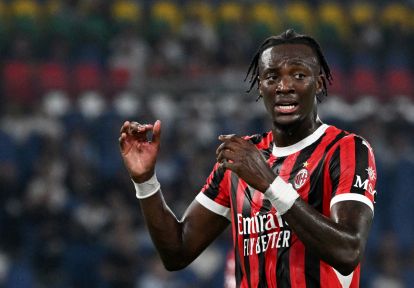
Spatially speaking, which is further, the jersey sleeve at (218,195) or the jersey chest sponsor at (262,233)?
the jersey sleeve at (218,195)

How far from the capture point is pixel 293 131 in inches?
135

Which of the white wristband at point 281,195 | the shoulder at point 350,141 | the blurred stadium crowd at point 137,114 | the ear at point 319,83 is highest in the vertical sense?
the ear at point 319,83

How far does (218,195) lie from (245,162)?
77 centimetres

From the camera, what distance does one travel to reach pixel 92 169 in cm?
912

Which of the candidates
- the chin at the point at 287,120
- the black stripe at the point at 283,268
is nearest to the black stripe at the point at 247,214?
the black stripe at the point at 283,268

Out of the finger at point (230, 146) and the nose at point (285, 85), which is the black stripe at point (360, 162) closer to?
the nose at point (285, 85)

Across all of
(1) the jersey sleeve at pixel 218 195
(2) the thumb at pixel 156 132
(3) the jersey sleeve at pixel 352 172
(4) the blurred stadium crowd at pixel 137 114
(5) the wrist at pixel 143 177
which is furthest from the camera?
(4) the blurred stadium crowd at pixel 137 114

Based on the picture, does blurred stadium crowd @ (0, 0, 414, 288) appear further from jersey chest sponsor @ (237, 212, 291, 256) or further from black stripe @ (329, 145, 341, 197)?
black stripe @ (329, 145, 341, 197)

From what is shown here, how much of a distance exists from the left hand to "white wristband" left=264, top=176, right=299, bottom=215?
2cm

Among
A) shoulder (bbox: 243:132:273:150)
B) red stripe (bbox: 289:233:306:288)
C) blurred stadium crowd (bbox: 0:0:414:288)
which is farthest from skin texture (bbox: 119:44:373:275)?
blurred stadium crowd (bbox: 0:0:414:288)

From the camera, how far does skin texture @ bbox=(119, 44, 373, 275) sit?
2914 millimetres

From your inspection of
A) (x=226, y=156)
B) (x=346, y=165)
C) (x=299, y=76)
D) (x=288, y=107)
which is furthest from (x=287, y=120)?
(x=226, y=156)

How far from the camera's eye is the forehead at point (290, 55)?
332 centimetres

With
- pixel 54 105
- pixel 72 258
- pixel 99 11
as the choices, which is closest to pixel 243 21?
pixel 99 11
